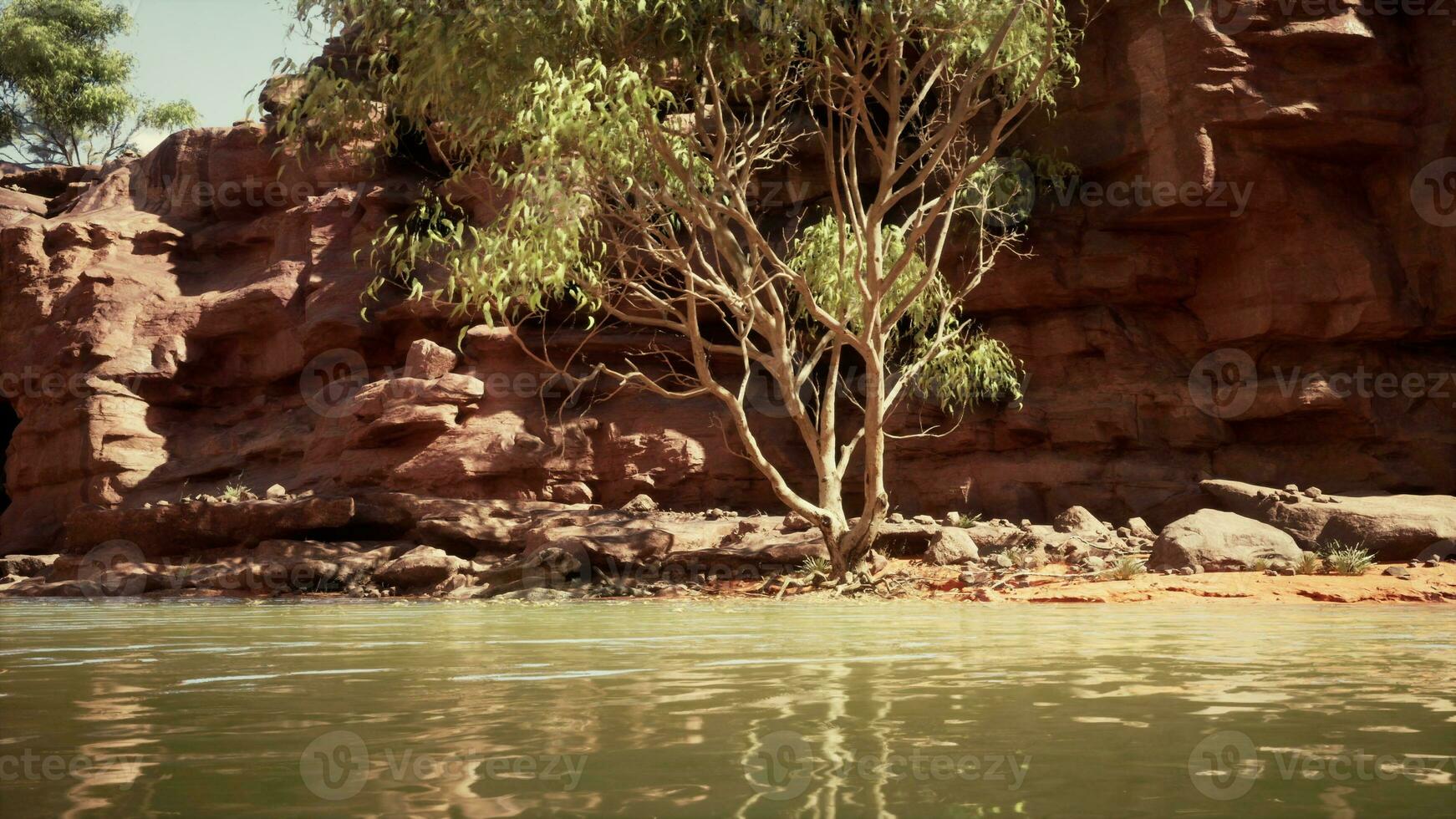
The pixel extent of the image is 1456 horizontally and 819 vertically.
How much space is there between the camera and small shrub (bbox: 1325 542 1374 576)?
1105 cm

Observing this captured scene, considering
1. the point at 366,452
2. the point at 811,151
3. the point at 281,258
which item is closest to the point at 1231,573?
the point at 811,151

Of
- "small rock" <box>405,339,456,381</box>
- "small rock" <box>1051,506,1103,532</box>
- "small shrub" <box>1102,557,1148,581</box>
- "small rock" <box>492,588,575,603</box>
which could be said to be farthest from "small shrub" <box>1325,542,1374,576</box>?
"small rock" <box>405,339,456,381</box>

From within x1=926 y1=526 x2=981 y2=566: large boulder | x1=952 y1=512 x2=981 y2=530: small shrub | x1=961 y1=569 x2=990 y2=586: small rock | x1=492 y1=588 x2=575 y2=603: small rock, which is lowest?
x1=492 y1=588 x2=575 y2=603: small rock

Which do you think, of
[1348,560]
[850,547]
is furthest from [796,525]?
[1348,560]

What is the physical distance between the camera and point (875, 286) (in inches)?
459

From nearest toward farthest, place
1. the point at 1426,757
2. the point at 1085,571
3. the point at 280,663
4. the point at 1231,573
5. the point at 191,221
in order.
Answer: the point at 1426,757 → the point at 280,663 → the point at 1231,573 → the point at 1085,571 → the point at 191,221

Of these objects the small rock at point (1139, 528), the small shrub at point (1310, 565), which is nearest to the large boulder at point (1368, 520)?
the small shrub at point (1310, 565)

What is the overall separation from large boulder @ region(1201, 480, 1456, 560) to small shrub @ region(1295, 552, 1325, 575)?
4.27ft

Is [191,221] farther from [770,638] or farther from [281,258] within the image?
[770,638]

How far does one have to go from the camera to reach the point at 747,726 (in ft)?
10.0

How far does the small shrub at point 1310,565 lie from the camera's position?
37.3 ft

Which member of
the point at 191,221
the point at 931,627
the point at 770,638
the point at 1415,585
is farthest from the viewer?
the point at 191,221

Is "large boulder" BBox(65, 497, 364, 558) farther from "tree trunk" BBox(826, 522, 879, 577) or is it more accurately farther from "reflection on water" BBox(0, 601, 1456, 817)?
"reflection on water" BBox(0, 601, 1456, 817)

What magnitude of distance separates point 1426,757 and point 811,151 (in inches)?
686
